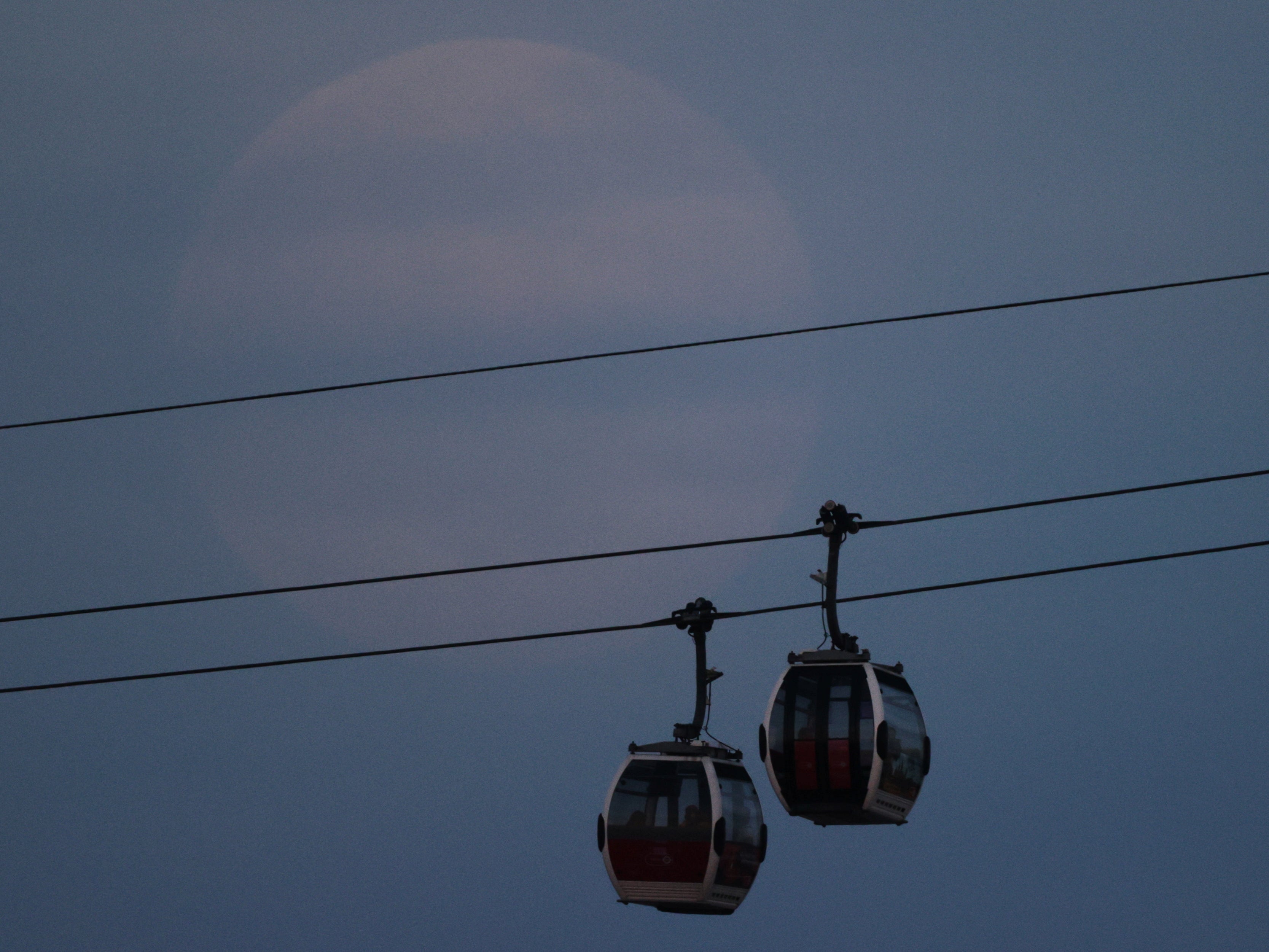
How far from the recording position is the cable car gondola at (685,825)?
1586 cm

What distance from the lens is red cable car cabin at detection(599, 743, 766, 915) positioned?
52.0 feet

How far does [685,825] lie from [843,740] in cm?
188

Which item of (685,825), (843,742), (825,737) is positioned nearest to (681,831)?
(685,825)

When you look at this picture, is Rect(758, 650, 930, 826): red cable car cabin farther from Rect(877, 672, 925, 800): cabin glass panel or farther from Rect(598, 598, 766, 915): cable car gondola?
Rect(598, 598, 766, 915): cable car gondola

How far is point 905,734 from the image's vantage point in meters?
15.2

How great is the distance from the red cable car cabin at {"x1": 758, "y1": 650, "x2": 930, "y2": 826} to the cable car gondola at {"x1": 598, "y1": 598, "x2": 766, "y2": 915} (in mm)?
893

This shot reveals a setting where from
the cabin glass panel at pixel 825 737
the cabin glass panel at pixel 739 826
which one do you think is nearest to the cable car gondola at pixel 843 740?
the cabin glass panel at pixel 825 737

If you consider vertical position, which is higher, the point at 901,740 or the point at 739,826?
the point at 901,740

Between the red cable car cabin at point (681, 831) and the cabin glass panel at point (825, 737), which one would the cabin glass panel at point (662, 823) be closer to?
the red cable car cabin at point (681, 831)

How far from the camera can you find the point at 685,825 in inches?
624

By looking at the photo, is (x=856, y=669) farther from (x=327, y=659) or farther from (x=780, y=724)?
(x=327, y=659)

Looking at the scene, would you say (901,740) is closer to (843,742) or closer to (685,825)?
(843,742)

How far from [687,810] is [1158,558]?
4.98m

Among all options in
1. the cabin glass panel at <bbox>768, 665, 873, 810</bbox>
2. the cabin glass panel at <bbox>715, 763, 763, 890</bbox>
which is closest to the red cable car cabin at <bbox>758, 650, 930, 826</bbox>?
the cabin glass panel at <bbox>768, 665, 873, 810</bbox>
